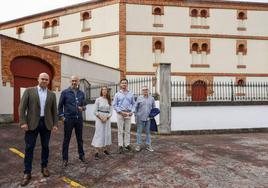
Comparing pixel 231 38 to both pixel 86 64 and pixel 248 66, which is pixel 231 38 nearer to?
pixel 248 66

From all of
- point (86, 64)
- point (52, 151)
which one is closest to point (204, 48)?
point (86, 64)

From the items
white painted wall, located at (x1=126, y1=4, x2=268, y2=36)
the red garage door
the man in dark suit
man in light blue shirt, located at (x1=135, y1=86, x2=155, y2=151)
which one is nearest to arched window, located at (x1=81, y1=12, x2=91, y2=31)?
white painted wall, located at (x1=126, y1=4, x2=268, y2=36)

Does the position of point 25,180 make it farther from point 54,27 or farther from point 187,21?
point 54,27

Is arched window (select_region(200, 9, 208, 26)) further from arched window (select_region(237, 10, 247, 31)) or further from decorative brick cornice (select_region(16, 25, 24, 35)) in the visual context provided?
decorative brick cornice (select_region(16, 25, 24, 35))

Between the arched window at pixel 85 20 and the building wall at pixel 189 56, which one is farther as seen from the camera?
the arched window at pixel 85 20

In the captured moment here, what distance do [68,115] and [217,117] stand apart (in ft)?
27.4

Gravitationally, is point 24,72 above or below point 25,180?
above

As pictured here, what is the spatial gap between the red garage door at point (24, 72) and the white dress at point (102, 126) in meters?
8.10

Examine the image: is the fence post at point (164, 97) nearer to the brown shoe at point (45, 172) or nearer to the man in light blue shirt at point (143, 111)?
the man in light blue shirt at point (143, 111)

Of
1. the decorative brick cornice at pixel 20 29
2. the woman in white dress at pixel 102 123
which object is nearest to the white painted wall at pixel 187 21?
the decorative brick cornice at pixel 20 29

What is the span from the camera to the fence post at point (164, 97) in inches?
467

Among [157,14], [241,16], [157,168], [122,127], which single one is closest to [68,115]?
[122,127]

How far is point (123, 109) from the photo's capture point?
7363 millimetres

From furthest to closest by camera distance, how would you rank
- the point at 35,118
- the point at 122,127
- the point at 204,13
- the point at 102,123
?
the point at 204,13 → the point at 122,127 → the point at 102,123 → the point at 35,118
